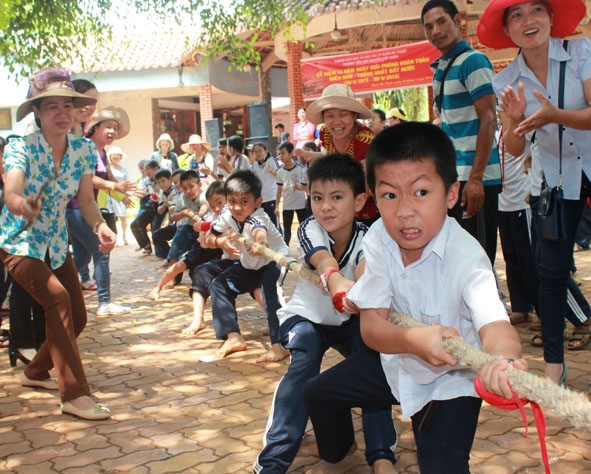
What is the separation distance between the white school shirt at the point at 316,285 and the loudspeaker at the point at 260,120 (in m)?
15.0

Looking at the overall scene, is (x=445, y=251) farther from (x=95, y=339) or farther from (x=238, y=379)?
(x=95, y=339)

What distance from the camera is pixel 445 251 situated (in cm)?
229

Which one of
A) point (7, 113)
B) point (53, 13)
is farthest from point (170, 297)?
point (7, 113)

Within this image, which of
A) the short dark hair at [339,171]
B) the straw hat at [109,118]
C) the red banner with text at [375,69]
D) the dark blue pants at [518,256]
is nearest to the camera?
the short dark hair at [339,171]

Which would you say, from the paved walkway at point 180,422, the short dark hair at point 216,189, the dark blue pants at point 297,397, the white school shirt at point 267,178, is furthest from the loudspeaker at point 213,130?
the dark blue pants at point 297,397

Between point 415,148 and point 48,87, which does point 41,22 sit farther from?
point 415,148

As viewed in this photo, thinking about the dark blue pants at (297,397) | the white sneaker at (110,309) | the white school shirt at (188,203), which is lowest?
the white sneaker at (110,309)

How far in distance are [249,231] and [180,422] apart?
1730 mm

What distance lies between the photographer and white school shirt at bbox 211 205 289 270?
5.37 metres

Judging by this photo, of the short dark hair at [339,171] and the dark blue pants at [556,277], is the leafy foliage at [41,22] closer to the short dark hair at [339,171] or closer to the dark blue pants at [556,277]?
the short dark hair at [339,171]

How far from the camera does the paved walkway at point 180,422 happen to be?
3387 mm

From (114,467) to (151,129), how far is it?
21280 mm

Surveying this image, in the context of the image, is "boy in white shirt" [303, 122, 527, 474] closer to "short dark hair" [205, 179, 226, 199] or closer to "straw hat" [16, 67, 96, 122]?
"straw hat" [16, 67, 96, 122]

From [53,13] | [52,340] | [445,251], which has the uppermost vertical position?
[53,13]
